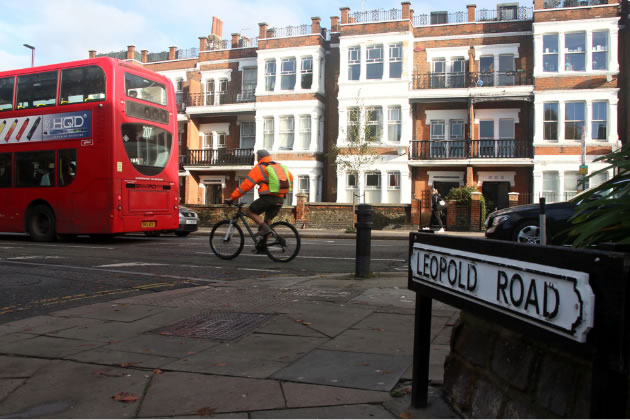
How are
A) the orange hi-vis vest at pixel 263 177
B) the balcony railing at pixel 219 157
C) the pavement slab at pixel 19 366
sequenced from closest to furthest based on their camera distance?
1. the pavement slab at pixel 19 366
2. the orange hi-vis vest at pixel 263 177
3. the balcony railing at pixel 219 157

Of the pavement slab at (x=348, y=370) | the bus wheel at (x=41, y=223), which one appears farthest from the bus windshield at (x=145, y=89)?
the pavement slab at (x=348, y=370)

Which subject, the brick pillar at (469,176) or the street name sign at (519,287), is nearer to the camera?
the street name sign at (519,287)

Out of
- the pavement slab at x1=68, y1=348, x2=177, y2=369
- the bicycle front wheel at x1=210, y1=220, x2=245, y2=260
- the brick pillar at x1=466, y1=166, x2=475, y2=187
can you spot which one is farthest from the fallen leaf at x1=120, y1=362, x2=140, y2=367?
the brick pillar at x1=466, y1=166, x2=475, y2=187

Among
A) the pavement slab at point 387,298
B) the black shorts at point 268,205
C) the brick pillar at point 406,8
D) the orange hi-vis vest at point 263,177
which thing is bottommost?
the pavement slab at point 387,298

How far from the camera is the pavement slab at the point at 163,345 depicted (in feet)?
13.2

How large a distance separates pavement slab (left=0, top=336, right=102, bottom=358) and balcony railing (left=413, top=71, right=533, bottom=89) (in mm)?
26755

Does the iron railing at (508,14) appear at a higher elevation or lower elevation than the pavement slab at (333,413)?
higher

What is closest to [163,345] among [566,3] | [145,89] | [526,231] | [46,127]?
[526,231]

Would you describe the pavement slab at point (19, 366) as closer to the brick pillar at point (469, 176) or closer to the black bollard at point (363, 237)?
the black bollard at point (363, 237)

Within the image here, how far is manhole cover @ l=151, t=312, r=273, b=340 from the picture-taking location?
4547mm

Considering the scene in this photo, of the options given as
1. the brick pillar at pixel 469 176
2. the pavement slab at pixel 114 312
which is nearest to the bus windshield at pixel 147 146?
the pavement slab at pixel 114 312

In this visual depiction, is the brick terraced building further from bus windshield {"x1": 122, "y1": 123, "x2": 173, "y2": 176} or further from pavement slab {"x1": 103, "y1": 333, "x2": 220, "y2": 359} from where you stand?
pavement slab {"x1": 103, "y1": 333, "x2": 220, "y2": 359}

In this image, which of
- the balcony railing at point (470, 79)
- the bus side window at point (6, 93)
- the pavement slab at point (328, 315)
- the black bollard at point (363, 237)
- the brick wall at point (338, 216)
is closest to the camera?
the pavement slab at point (328, 315)

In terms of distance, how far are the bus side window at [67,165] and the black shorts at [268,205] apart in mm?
6662
